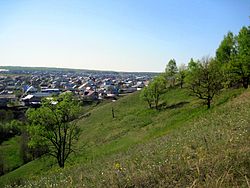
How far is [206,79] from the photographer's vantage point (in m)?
34.0

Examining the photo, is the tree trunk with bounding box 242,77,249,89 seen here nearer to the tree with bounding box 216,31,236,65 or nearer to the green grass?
the tree with bounding box 216,31,236,65

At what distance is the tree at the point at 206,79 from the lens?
33781 millimetres

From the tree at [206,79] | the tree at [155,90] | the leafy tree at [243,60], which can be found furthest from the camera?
the tree at [155,90]

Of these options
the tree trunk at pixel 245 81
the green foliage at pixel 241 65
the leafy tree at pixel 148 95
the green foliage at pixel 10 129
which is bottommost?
the green foliage at pixel 10 129

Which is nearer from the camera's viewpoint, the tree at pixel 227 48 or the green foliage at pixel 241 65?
the green foliage at pixel 241 65

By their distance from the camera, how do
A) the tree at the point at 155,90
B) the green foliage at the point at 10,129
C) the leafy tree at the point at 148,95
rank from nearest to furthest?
the tree at the point at 155,90, the leafy tree at the point at 148,95, the green foliage at the point at 10,129

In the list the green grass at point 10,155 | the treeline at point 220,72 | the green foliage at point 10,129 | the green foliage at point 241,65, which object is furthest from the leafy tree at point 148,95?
the green foliage at point 10,129

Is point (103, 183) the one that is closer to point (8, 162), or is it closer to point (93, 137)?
point (93, 137)

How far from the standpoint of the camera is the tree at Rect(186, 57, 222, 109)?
33781 millimetres

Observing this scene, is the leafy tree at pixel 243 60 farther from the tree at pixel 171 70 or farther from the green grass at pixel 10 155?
the green grass at pixel 10 155

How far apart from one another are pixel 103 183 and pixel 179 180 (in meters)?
1.70

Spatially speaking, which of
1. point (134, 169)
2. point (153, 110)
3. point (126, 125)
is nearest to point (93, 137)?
point (126, 125)

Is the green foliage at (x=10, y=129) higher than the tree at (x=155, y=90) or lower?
lower

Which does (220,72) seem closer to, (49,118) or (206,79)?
(206,79)
